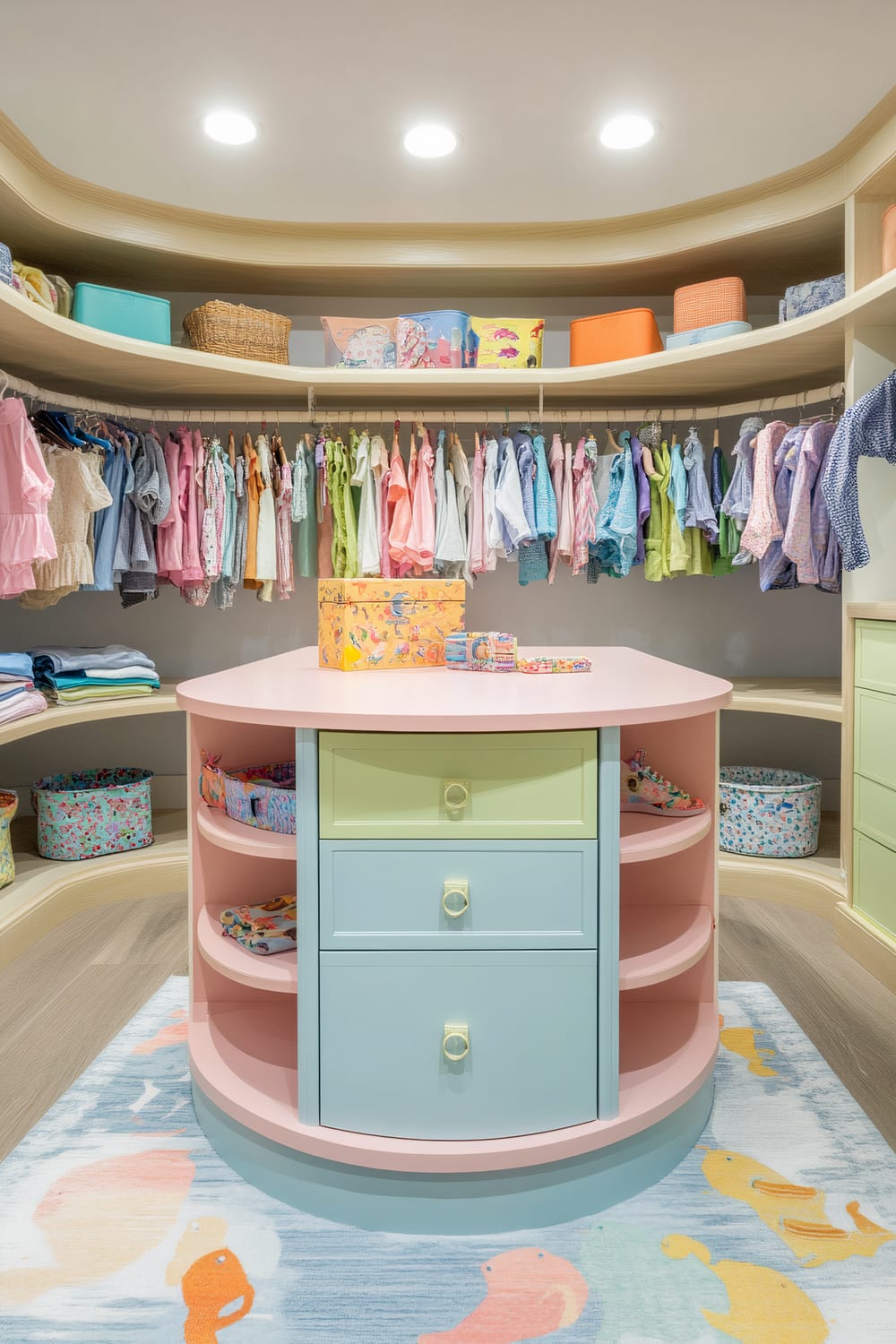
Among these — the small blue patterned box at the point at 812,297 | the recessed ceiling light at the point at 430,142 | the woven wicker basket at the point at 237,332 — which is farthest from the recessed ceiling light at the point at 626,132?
the woven wicker basket at the point at 237,332

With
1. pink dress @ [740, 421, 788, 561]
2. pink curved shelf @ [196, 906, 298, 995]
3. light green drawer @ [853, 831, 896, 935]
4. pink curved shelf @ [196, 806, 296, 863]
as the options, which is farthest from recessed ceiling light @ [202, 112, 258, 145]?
light green drawer @ [853, 831, 896, 935]

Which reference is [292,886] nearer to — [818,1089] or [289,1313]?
[289,1313]

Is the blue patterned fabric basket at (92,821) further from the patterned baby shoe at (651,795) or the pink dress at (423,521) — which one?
the patterned baby shoe at (651,795)

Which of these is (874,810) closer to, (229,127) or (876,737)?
(876,737)

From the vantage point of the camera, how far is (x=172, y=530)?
364 centimetres

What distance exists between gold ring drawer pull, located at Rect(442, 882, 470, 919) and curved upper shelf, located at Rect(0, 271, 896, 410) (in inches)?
90.6

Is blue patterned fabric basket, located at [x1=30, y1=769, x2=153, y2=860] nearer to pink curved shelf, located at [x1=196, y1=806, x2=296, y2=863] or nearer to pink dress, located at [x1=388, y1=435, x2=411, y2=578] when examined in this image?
pink dress, located at [x1=388, y1=435, x2=411, y2=578]

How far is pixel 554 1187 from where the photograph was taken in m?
1.51

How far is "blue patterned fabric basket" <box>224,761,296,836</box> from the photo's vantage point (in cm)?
165

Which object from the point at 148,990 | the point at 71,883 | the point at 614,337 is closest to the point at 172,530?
the point at 71,883

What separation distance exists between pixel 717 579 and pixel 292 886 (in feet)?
9.88

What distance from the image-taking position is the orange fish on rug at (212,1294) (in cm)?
130

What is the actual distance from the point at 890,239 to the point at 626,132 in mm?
915

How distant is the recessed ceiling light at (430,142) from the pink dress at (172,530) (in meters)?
1.49
